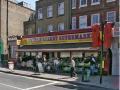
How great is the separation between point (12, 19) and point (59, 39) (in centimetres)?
1862

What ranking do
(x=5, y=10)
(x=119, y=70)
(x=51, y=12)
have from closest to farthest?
(x=119, y=70) < (x=51, y=12) < (x=5, y=10)

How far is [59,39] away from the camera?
1323 inches

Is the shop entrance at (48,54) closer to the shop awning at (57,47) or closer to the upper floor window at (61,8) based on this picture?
the shop awning at (57,47)

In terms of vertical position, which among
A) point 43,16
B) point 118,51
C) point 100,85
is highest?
point 43,16

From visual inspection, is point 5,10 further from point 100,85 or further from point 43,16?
point 100,85

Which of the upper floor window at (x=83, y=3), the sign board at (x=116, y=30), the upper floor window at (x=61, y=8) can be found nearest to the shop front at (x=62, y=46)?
the sign board at (x=116, y=30)

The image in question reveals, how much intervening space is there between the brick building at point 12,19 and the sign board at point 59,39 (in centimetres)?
660

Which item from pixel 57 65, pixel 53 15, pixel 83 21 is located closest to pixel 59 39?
pixel 57 65

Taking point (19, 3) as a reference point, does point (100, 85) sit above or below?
below

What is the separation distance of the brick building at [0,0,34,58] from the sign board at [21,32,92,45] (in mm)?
6605

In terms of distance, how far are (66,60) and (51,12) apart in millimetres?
12762

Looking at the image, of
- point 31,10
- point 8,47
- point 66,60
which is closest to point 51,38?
point 66,60

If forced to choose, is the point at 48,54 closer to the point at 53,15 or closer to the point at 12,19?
the point at 53,15

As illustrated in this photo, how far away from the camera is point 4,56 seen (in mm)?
45250
